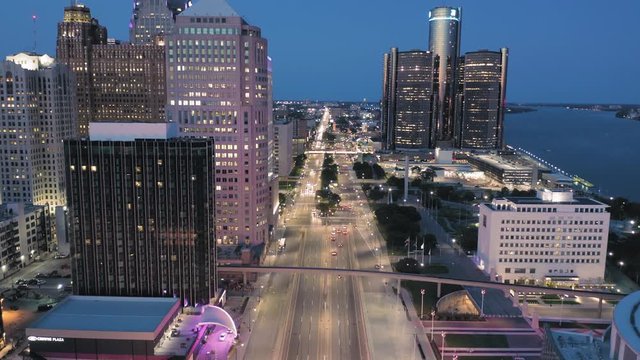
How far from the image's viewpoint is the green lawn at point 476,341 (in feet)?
208

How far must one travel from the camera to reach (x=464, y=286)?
81.6 meters

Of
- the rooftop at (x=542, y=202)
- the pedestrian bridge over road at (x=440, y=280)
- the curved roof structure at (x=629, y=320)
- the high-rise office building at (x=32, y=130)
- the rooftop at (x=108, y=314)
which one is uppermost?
the high-rise office building at (x=32, y=130)

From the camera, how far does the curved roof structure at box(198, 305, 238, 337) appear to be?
2506 inches

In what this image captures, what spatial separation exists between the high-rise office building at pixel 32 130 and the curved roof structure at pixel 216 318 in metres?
58.8

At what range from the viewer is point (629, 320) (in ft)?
140

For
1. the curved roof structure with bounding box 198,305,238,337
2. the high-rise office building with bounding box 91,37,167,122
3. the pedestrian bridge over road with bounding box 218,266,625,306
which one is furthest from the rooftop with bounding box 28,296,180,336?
the high-rise office building with bounding box 91,37,167,122

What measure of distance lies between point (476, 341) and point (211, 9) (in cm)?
6713

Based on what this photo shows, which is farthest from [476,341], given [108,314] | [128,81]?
[128,81]

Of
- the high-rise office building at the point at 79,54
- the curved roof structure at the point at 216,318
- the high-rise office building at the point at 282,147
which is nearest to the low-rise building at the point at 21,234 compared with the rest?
the curved roof structure at the point at 216,318

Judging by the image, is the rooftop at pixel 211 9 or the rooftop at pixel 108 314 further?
the rooftop at pixel 211 9

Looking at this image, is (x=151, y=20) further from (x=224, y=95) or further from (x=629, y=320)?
(x=629, y=320)

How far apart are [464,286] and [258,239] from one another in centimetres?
3668

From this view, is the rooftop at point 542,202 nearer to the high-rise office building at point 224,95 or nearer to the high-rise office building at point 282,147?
the high-rise office building at point 224,95

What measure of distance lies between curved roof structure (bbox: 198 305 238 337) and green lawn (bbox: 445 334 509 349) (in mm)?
25835
